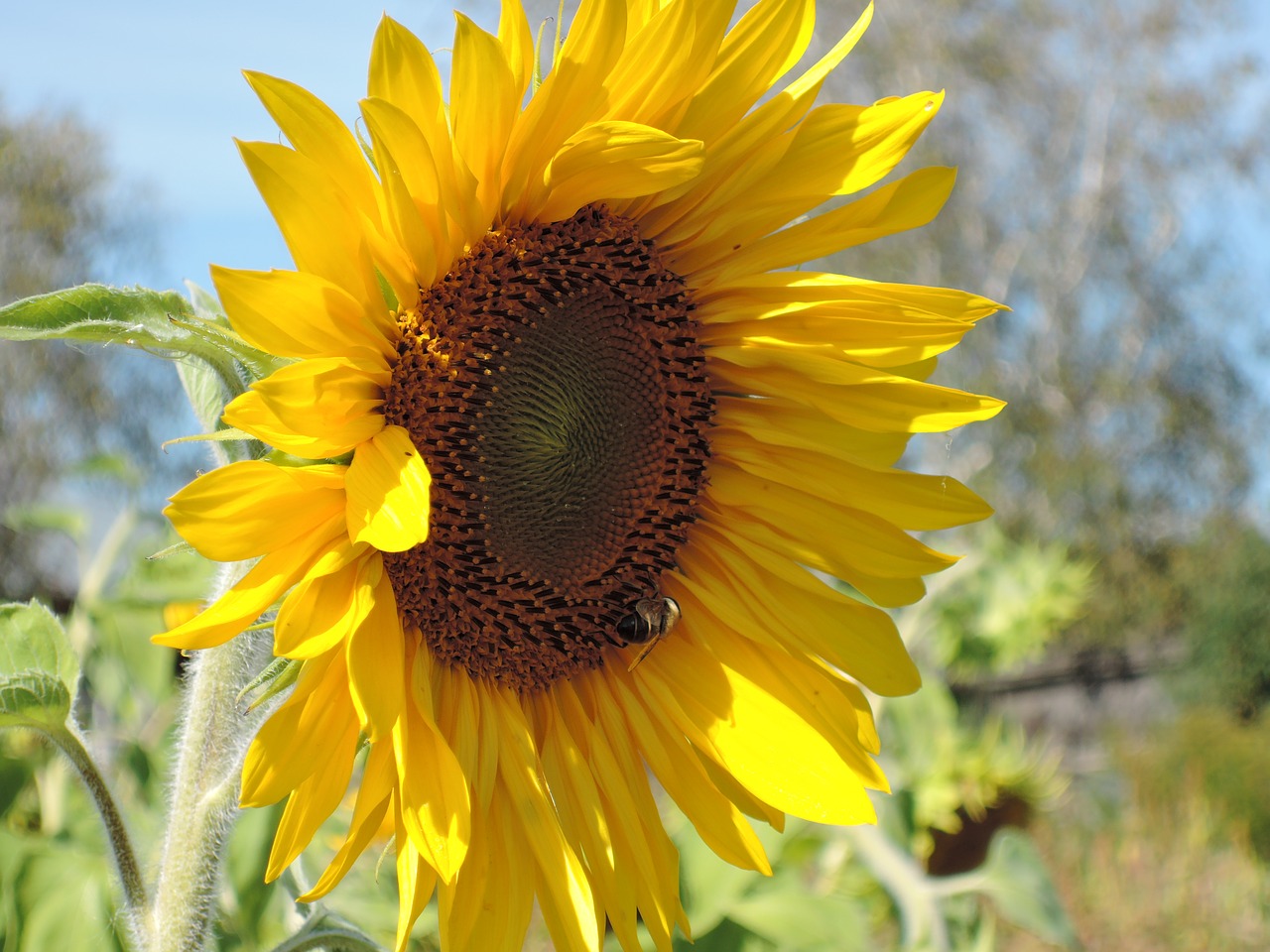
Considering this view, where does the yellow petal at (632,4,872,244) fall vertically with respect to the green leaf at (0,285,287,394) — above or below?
above

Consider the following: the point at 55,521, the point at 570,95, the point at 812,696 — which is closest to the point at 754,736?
the point at 812,696

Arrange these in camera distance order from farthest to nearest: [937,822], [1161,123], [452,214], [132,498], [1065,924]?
1. [1161,123]
2. [937,822]
3. [132,498]
4. [1065,924]
5. [452,214]

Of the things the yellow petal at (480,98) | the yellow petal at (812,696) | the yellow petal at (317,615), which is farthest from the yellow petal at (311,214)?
the yellow petal at (812,696)

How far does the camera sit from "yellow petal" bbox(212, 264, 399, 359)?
769 millimetres

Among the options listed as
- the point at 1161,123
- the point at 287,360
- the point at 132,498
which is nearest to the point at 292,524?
the point at 287,360

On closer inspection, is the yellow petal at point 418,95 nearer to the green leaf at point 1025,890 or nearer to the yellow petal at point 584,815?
the yellow petal at point 584,815

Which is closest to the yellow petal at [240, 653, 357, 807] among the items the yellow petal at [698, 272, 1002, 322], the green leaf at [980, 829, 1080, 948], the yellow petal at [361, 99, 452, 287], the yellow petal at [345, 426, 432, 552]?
the yellow petal at [345, 426, 432, 552]

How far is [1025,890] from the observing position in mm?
1938

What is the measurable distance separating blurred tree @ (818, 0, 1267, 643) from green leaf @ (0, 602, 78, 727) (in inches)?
674

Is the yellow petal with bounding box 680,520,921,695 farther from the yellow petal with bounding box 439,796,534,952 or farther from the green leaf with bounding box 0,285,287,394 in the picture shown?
the green leaf with bounding box 0,285,287,394

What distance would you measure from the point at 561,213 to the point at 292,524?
391 mm

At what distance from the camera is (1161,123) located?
1780 centimetres

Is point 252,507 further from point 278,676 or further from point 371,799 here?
point 371,799

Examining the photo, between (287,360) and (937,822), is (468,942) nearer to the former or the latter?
(287,360)
